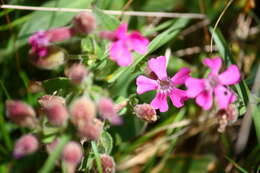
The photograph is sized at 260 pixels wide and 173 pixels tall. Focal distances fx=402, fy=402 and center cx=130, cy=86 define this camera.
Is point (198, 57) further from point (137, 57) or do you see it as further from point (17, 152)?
point (17, 152)

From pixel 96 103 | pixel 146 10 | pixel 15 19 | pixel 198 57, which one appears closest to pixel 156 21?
pixel 146 10

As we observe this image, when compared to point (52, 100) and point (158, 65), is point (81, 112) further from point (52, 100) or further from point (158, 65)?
point (158, 65)

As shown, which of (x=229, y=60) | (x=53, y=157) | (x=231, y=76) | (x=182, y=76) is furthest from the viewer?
(x=229, y=60)

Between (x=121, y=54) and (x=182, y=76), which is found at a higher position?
(x=121, y=54)

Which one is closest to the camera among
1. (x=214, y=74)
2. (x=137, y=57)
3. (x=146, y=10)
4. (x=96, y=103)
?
(x=96, y=103)

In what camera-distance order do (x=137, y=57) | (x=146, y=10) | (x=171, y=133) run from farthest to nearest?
(x=146, y=10), (x=171, y=133), (x=137, y=57)

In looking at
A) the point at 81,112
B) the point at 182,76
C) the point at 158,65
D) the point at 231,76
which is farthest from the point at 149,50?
the point at 81,112

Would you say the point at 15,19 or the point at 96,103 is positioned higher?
the point at 15,19
